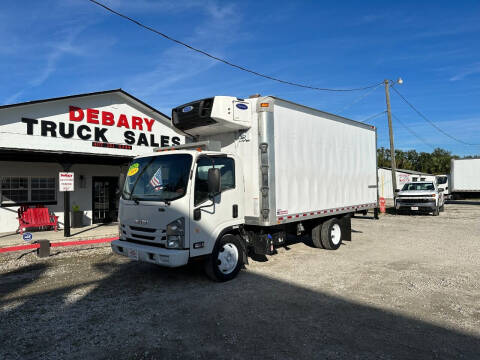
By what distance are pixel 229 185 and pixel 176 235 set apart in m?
1.48

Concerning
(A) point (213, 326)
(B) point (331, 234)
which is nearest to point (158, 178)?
(A) point (213, 326)

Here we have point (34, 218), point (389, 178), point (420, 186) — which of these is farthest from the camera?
point (389, 178)

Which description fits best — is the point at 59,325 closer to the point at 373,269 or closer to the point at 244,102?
the point at 244,102

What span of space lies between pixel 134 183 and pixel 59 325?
2.62 metres

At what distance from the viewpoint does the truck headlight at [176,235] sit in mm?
5352

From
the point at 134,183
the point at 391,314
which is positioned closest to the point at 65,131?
the point at 134,183

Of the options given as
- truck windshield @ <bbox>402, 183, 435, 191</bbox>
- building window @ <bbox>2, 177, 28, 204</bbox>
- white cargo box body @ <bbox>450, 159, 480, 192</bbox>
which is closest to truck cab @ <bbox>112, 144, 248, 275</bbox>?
building window @ <bbox>2, 177, 28, 204</bbox>

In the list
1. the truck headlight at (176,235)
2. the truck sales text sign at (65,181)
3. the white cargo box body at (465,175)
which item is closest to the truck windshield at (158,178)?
the truck headlight at (176,235)

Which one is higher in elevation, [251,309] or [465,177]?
[465,177]

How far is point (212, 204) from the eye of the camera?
5.83 metres

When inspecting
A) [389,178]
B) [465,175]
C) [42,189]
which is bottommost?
[42,189]

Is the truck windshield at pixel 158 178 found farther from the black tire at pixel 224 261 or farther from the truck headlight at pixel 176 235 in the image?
the black tire at pixel 224 261

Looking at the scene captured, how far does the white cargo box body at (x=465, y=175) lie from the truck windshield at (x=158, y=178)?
87.4ft

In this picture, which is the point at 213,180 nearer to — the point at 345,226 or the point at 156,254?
the point at 156,254
